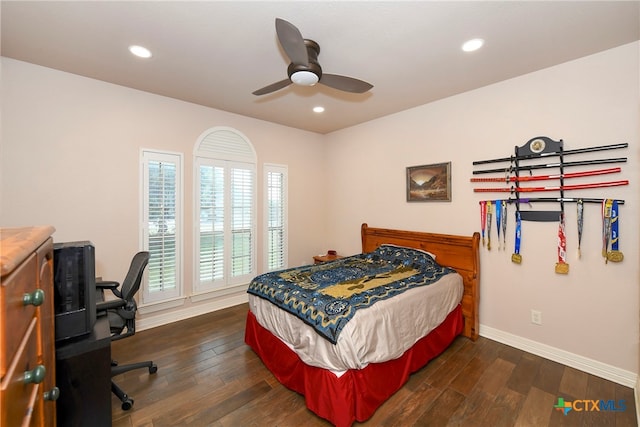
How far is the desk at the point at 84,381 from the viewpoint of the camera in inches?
50.5

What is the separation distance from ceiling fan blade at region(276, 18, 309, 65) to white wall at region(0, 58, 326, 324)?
7.38 ft

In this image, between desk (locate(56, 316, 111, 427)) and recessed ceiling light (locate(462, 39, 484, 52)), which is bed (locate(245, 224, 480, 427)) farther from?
recessed ceiling light (locate(462, 39, 484, 52))

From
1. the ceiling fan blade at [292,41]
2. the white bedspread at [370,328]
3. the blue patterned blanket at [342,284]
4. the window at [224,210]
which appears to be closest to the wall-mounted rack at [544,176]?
the blue patterned blanket at [342,284]

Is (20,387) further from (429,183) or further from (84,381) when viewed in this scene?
(429,183)

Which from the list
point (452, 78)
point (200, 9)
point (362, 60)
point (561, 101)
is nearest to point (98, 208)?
point (200, 9)

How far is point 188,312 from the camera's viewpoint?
3541mm

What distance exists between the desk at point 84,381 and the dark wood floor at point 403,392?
64 centimetres

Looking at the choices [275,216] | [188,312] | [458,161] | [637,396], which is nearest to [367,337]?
[637,396]

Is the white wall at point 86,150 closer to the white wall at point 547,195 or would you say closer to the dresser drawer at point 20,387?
the dresser drawer at point 20,387

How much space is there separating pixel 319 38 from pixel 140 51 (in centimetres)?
155

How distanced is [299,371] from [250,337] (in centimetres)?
85

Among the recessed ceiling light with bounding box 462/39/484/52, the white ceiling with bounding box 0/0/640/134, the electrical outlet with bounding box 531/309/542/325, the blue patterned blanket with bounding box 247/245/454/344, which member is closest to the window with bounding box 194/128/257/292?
the white ceiling with bounding box 0/0/640/134

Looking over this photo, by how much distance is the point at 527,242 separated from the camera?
2.75 meters

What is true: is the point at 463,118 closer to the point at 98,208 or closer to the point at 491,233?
the point at 491,233
